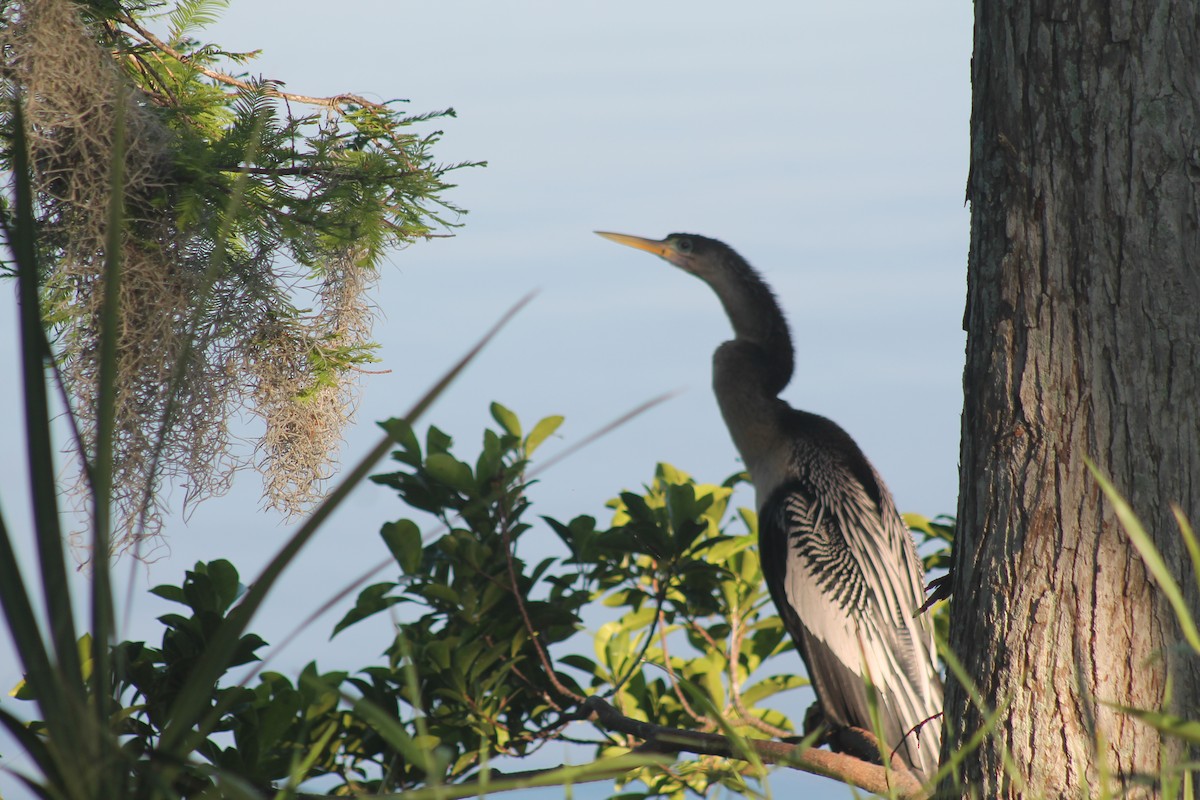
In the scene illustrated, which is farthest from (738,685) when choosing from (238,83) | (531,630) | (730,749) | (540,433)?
(238,83)

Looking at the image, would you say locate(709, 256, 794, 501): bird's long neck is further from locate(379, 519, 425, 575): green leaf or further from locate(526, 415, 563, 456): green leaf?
locate(379, 519, 425, 575): green leaf

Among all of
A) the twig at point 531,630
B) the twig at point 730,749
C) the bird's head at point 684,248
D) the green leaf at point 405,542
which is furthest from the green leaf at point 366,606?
the bird's head at point 684,248

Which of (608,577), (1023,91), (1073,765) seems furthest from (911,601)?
(1023,91)

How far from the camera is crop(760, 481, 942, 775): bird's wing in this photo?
2.96 metres

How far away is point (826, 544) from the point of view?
313 centimetres

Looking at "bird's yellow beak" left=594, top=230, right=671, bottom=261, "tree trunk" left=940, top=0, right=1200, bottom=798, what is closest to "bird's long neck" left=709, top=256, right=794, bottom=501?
"bird's yellow beak" left=594, top=230, right=671, bottom=261

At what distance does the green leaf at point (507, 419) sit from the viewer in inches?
112

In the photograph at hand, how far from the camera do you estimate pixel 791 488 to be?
3.21 m

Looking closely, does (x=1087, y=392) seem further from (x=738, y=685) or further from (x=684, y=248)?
(x=684, y=248)

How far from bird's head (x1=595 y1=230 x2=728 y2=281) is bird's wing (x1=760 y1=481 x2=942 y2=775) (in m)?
0.83

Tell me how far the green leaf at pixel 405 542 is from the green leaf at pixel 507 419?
0.47 metres

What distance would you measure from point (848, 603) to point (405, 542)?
4.43ft

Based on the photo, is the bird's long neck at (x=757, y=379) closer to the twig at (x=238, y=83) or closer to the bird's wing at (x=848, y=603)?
the bird's wing at (x=848, y=603)

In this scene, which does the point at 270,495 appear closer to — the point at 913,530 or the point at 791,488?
the point at 791,488
